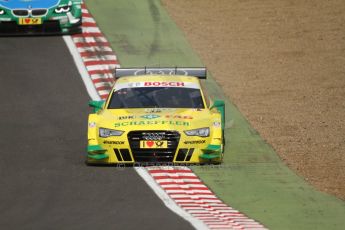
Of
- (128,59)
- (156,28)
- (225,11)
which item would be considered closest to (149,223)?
(128,59)

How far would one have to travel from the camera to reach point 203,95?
62.0 feet

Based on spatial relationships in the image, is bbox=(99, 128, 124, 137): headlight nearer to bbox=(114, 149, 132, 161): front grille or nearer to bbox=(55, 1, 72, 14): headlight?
bbox=(114, 149, 132, 161): front grille

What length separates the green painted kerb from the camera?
14922 mm

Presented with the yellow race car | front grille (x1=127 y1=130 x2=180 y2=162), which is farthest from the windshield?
front grille (x1=127 y1=130 x2=180 y2=162)

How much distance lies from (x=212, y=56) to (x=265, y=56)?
1179 millimetres

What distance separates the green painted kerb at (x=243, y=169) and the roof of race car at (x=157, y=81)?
120 centimetres

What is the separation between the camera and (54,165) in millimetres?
17891

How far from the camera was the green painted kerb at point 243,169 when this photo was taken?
1492 centimetres

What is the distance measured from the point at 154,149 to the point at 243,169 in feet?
4.55

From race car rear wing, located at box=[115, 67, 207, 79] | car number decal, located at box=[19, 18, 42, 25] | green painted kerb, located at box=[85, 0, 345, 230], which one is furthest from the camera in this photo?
car number decal, located at box=[19, 18, 42, 25]

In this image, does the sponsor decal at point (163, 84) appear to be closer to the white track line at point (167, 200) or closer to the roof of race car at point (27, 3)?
the white track line at point (167, 200)

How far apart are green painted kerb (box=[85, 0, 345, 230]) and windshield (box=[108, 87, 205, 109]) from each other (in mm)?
1026

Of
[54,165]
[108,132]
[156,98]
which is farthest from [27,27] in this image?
[108,132]

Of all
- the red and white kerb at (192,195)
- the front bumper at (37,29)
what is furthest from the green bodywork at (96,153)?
the front bumper at (37,29)
